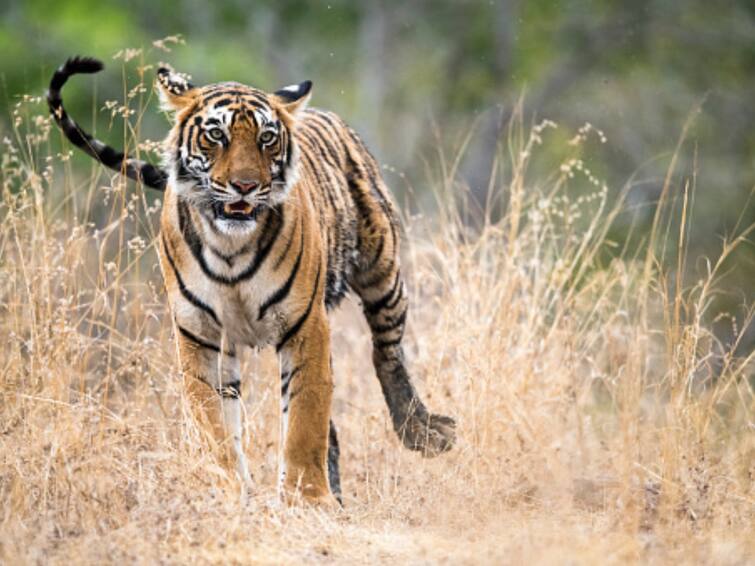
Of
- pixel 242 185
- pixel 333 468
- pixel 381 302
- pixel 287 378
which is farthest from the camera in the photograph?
pixel 381 302

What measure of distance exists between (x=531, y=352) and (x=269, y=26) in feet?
39.8

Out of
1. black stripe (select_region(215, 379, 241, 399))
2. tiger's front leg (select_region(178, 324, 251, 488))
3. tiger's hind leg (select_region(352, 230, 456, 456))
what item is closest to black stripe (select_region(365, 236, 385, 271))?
tiger's hind leg (select_region(352, 230, 456, 456))

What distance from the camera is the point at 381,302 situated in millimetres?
5898

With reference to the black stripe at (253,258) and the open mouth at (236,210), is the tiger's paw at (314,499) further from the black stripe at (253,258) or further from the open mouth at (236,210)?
the open mouth at (236,210)

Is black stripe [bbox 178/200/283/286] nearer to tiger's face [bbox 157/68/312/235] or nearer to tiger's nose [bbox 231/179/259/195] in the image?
tiger's face [bbox 157/68/312/235]

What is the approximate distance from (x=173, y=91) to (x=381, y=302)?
4.95ft

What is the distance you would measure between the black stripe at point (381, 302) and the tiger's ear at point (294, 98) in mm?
1127

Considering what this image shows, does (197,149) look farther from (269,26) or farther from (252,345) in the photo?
(269,26)

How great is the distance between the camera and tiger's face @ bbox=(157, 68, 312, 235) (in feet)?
14.8

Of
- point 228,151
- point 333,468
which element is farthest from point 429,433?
point 228,151

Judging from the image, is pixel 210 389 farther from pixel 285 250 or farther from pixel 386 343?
pixel 386 343

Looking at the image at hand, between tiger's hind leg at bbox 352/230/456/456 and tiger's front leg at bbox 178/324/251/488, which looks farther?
tiger's hind leg at bbox 352/230/456/456

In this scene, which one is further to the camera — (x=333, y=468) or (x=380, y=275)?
(x=380, y=275)

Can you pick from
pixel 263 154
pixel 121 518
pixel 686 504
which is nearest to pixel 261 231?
pixel 263 154
